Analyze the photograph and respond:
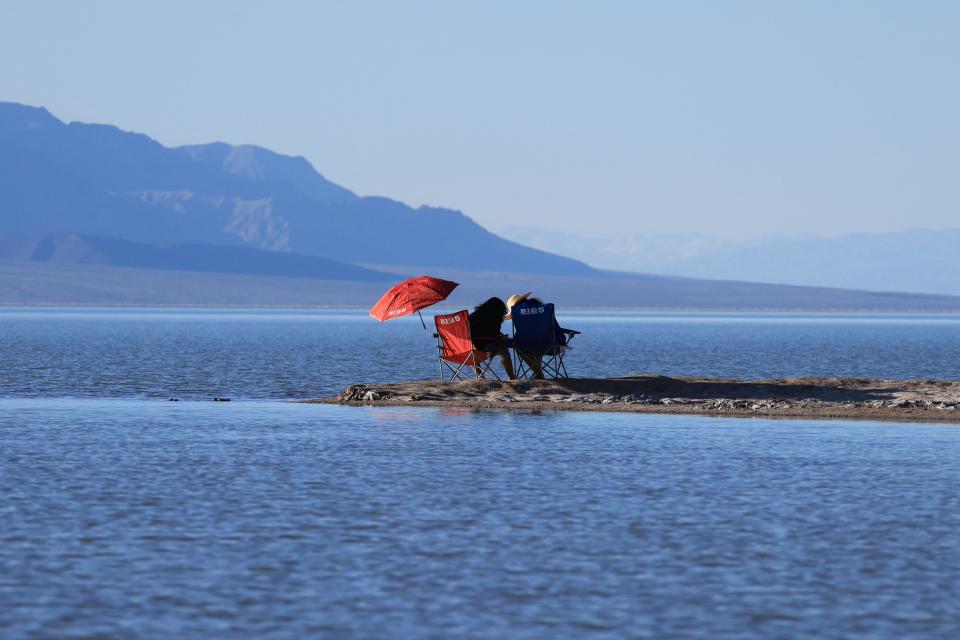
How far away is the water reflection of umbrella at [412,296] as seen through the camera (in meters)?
49.1

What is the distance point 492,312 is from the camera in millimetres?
48156

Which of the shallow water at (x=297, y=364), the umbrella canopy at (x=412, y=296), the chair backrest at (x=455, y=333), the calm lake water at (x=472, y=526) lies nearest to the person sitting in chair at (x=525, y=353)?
the chair backrest at (x=455, y=333)

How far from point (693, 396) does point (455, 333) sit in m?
7.49

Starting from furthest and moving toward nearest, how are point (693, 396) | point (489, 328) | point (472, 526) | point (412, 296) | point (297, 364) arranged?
point (297, 364) → point (412, 296) → point (489, 328) → point (693, 396) → point (472, 526)

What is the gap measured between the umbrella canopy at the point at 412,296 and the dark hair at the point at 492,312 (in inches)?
56.2

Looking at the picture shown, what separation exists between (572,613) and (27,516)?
1004 centimetres

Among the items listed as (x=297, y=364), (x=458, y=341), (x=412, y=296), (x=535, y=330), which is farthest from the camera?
(x=297, y=364)

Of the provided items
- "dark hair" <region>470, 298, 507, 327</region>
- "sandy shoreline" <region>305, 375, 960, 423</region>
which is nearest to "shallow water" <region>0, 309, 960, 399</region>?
"sandy shoreline" <region>305, 375, 960, 423</region>

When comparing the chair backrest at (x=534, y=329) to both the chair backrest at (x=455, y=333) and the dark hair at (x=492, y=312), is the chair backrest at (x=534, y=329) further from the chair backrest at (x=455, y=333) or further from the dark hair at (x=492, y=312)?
the chair backrest at (x=455, y=333)

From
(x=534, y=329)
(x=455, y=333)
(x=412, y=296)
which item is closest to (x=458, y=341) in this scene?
(x=455, y=333)

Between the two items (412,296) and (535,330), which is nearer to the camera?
(535,330)

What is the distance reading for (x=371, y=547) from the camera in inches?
834

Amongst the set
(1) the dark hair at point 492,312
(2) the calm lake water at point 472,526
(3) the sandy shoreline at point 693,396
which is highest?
(1) the dark hair at point 492,312

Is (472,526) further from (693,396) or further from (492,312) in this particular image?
(492,312)
